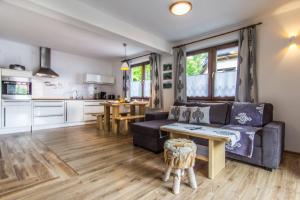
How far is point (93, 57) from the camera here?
6.20m

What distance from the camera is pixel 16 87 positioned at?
4.06 meters

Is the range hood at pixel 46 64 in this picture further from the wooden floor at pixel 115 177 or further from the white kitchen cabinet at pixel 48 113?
the wooden floor at pixel 115 177

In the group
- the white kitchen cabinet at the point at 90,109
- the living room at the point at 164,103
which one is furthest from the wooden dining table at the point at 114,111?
the white kitchen cabinet at the point at 90,109

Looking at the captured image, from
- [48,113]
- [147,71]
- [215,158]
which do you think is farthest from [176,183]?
[48,113]

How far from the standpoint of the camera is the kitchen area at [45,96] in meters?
3.99

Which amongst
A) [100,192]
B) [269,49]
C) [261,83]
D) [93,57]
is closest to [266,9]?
[269,49]

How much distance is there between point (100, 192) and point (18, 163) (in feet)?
5.01

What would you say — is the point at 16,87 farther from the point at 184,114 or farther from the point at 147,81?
the point at 184,114

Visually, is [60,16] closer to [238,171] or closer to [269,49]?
[238,171]

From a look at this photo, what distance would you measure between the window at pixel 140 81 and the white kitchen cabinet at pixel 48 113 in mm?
2453

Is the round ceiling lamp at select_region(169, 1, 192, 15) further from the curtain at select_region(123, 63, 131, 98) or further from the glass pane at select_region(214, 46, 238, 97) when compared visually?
the curtain at select_region(123, 63, 131, 98)

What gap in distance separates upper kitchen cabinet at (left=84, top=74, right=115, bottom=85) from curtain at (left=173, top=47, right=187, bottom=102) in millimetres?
3239

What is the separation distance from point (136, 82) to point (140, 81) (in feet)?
0.71

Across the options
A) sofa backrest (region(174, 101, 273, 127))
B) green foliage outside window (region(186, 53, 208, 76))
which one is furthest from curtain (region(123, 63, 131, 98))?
sofa backrest (region(174, 101, 273, 127))
